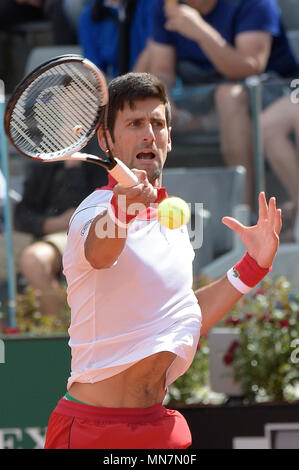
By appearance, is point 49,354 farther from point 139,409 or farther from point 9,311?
point 139,409

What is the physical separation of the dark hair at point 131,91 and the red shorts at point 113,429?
940mm

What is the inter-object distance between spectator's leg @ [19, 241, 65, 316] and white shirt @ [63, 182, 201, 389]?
2.40 m

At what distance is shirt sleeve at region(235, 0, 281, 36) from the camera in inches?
239

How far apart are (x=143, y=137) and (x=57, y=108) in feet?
0.98

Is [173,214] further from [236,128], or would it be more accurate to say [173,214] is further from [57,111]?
[236,128]

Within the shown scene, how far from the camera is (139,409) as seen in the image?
10.1 feet

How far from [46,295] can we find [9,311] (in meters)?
0.23

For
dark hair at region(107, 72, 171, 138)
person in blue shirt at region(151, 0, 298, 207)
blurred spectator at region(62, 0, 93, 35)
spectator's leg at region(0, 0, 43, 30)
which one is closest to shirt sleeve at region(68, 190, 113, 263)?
dark hair at region(107, 72, 171, 138)

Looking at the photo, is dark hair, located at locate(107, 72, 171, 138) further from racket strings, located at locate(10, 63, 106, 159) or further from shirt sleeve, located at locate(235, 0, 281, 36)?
shirt sleeve, located at locate(235, 0, 281, 36)

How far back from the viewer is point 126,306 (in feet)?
9.93

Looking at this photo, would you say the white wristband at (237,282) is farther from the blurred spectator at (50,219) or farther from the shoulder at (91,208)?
the blurred spectator at (50,219)

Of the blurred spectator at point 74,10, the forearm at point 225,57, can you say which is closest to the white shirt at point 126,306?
the forearm at point 225,57

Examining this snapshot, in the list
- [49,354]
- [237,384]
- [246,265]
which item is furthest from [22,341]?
[246,265]

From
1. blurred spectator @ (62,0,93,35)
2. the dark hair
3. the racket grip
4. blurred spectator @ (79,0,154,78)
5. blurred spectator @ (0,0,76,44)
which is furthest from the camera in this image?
blurred spectator @ (0,0,76,44)
